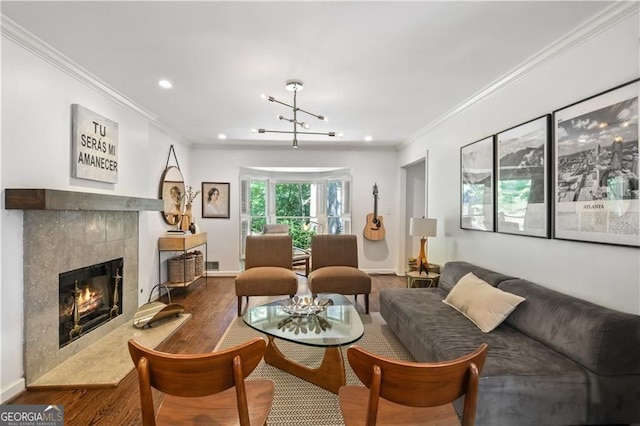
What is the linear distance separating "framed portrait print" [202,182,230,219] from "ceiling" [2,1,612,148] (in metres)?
Answer: 2.27

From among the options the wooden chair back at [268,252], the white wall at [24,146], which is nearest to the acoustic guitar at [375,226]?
the wooden chair back at [268,252]

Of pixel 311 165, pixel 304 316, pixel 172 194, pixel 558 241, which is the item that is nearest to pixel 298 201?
pixel 311 165

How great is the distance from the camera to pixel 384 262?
19.8 ft

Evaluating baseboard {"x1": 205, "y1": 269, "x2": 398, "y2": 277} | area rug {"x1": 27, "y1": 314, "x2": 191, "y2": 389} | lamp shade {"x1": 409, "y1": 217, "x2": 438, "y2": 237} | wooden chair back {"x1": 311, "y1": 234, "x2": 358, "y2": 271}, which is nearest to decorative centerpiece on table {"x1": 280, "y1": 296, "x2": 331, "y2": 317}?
area rug {"x1": 27, "y1": 314, "x2": 191, "y2": 389}

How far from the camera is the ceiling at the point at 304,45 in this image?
186 cm

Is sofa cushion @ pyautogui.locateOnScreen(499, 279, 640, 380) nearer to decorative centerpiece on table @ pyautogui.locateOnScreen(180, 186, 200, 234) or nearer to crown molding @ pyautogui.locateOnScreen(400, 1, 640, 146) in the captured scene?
crown molding @ pyautogui.locateOnScreen(400, 1, 640, 146)

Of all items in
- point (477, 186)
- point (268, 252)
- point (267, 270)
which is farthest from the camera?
point (268, 252)

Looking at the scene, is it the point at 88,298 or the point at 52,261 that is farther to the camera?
the point at 88,298

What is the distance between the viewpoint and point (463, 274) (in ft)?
9.95

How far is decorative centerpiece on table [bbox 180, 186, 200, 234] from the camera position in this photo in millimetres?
4938

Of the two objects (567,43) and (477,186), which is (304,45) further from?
(477,186)

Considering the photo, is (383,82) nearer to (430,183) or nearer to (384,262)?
(430,183)

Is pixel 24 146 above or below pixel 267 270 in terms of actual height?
above

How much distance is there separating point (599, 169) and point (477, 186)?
1.36 metres
